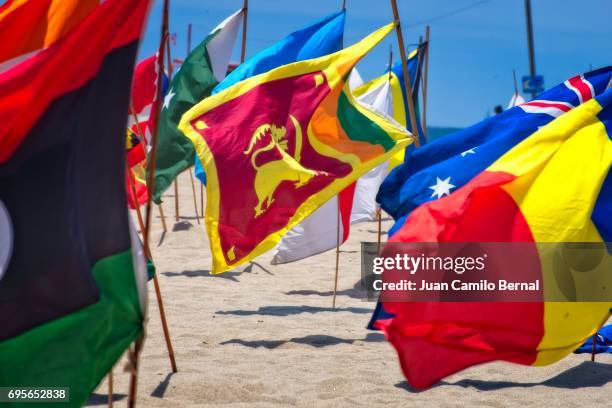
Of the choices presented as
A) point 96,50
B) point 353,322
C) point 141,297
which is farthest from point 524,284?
point 353,322

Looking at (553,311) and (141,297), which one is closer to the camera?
(141,297)

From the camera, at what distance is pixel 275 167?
23.0 ft

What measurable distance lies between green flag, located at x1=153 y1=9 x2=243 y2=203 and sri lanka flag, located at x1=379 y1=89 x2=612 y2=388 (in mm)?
6828

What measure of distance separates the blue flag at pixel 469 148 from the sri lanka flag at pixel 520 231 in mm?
580

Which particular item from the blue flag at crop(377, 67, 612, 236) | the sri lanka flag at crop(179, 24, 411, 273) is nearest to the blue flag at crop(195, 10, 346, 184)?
the sri lanka flag at crop(179, 24, 411, 273)

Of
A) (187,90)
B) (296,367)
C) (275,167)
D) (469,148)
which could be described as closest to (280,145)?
(275,167)

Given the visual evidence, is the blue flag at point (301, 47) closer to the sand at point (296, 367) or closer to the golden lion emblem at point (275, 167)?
the golden lion emblem at point (275, 167)

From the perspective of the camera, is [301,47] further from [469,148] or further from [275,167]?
[469,148]

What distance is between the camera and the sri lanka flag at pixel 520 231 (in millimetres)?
4355

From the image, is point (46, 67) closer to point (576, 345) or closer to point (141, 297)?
point (141, 297)

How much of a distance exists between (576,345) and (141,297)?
2.23 m

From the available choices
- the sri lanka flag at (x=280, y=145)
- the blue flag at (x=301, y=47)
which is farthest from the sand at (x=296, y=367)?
the blue flag at (x=301, y=47)

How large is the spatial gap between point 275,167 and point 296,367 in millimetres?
1781

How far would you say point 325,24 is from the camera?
29.0 feet
